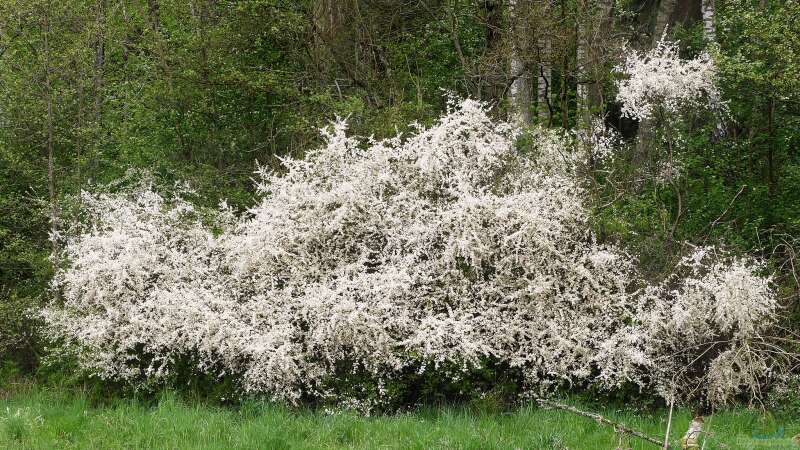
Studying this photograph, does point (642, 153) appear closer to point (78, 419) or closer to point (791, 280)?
point (791, 280)

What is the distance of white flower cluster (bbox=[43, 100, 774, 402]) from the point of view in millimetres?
8102

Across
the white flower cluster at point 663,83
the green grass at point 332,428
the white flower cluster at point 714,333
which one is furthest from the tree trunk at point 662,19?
the green grass at point 332,428

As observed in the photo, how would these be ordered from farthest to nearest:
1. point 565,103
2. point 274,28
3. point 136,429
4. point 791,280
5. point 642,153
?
point 274,28, point 565,103, point 642,153, point 791,280, point 136,429

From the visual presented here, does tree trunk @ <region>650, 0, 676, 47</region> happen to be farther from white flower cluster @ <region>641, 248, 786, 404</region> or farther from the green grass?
the green grass

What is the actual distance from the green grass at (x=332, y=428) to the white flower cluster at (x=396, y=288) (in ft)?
1.88

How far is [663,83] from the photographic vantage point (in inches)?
392

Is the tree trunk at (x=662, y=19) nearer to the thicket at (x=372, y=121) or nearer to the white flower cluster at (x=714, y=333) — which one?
the thicket at (x=372, y=121)

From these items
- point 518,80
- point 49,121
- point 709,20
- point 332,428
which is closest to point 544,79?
point 518,80

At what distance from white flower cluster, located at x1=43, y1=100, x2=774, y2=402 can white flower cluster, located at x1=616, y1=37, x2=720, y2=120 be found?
5.00 feet

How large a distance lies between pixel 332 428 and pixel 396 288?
66.8 inches

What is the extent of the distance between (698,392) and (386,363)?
9.82 ft

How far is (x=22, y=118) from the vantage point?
37.8ft

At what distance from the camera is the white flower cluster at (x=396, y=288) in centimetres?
810

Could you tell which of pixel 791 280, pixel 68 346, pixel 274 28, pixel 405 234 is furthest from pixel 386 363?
pixel 274 28
